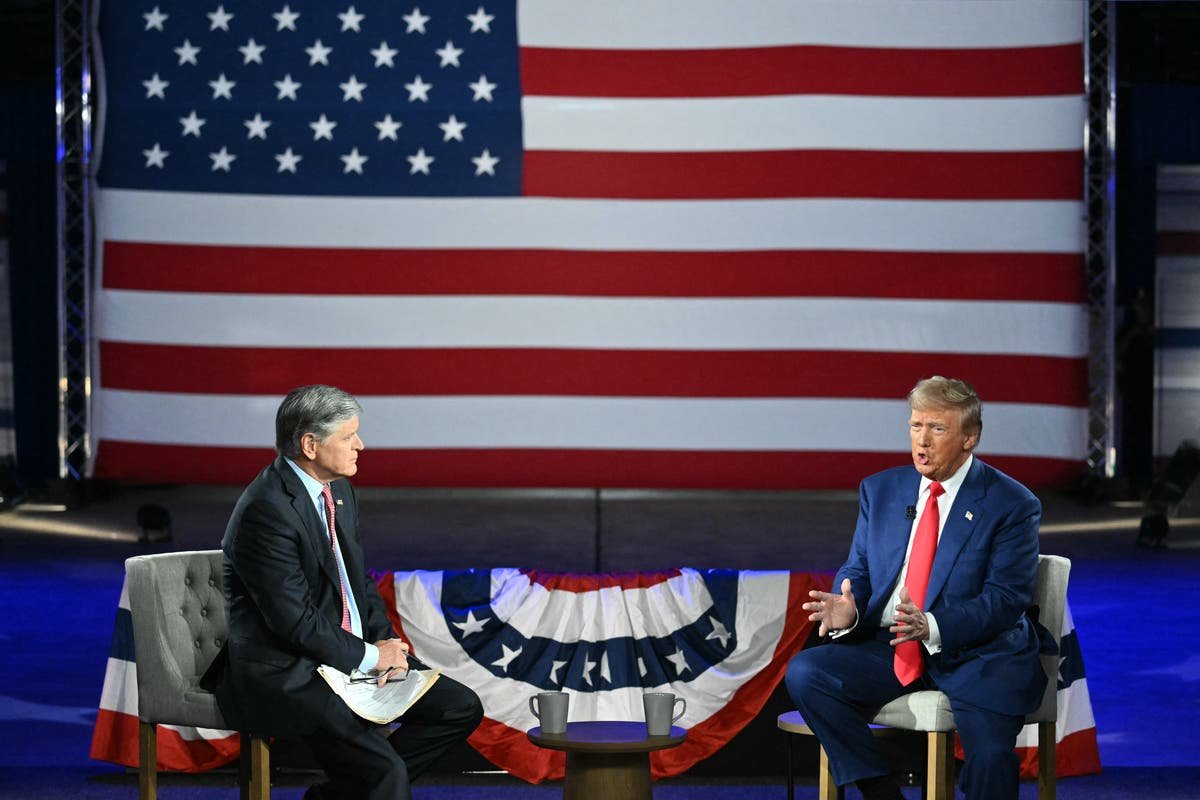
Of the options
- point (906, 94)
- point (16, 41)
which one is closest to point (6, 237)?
point (16, 41)

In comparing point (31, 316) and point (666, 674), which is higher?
point (31, 316)

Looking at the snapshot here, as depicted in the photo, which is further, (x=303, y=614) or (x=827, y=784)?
(x=827, y=784)

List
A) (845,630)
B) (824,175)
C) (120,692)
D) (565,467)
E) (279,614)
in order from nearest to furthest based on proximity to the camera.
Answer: (279,614)
(845,630)
(120,692)
(824,175)
(565,467)

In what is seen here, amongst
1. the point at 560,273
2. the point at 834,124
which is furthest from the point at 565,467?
the point at 834,124

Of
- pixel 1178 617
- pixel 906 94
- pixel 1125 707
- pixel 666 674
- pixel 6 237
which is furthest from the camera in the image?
pixel 6 237

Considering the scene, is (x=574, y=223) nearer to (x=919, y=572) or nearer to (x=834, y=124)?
(x=834, y=124)

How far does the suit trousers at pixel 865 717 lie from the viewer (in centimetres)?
278

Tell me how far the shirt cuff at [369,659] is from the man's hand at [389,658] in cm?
1

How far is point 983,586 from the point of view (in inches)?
115

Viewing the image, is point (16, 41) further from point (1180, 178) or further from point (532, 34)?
point (1180, 178)

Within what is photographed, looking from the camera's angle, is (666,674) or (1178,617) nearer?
(666,674)

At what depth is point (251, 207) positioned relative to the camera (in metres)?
8.76

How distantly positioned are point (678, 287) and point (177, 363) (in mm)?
3107

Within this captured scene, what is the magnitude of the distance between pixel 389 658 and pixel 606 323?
6.02 metres
